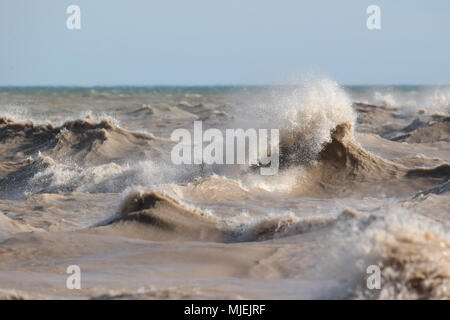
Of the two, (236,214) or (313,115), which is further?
(313,115)

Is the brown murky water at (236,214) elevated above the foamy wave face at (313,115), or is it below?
below

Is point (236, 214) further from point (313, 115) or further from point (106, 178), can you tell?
point (106, 178)

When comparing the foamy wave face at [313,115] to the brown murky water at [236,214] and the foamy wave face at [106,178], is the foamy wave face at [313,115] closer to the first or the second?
the brown murky water at [236,214]

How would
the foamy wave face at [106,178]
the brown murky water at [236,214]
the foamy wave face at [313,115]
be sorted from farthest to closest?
the foamy wave face at [313,115] < the foamy wave face at [106,178] < the brown murky water at [236,214]

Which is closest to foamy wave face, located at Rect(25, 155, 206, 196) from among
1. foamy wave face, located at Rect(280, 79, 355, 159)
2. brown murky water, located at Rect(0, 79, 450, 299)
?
brown murky water, located at Rect(0, 79, 450, 299)

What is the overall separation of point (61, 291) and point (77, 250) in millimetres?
1105

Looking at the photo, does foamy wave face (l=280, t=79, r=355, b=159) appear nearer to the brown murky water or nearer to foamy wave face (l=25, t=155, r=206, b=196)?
the brown murky water

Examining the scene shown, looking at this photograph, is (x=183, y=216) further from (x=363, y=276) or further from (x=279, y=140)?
(x=279, y=140)

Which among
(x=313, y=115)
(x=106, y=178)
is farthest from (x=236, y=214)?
(x=106, y=178)

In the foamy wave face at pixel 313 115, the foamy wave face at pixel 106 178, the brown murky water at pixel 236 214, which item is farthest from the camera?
the foamy wave face at pixel 313 115

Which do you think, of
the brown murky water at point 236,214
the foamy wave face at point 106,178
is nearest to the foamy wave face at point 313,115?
the brown murky water at point 236,214

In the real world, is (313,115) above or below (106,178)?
above
